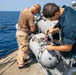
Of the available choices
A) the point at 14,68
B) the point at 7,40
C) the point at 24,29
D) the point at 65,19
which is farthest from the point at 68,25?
the point at 7,40

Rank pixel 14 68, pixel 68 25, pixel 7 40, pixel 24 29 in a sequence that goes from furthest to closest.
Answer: pixel 7 40 → pixel 14 68 → pixel 24 29 → pixel 68 25

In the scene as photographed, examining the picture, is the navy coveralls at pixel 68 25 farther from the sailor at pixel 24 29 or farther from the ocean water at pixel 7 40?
the ocean water at pixel 7 40

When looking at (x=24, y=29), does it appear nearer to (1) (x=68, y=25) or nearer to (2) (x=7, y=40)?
(1) (x=68, y=25)

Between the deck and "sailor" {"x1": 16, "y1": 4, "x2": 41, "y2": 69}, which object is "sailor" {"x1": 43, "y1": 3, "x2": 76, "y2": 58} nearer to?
"sailor" {"x1": 16, "y1": 4, "x2": 41, "y2": 69}

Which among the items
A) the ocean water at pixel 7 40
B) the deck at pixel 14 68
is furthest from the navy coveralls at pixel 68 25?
the ocean water at pixel 7 40

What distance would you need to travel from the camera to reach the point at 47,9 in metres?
3.48

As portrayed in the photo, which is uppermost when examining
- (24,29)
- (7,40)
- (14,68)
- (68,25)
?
(68,25)

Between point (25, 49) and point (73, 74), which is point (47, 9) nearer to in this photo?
point (73, 74)

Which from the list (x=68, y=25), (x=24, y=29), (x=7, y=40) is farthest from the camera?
(x=7, y=40)

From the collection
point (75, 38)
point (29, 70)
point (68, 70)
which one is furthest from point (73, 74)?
point (29, 70)

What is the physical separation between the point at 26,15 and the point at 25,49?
0.95m

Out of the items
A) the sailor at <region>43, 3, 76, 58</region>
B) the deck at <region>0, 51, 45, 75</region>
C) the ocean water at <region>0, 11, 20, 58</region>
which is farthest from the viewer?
the ocean water at <region>0, 11, 20, 58</region>

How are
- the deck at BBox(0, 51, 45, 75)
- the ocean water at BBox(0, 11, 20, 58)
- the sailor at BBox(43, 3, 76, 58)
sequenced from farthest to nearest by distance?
the ocean water at BBox(0, 11, 20, 58) → the deck at BBox(0, 51, 45, 75) → the sailor at BBox(43, 3, 76, 58)

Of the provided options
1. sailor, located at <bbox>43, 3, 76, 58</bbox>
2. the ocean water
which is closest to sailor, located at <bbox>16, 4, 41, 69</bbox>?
the ocean water
